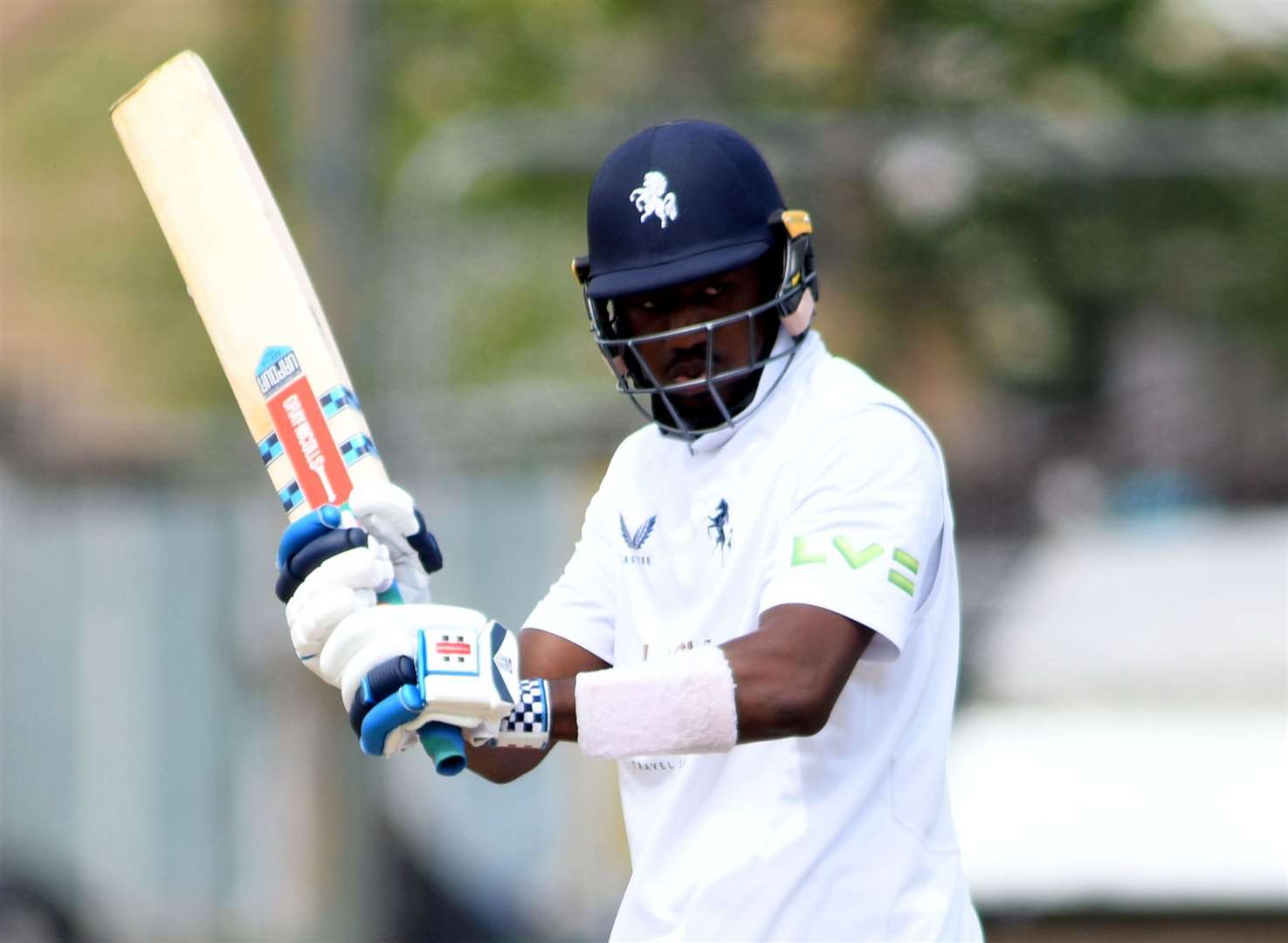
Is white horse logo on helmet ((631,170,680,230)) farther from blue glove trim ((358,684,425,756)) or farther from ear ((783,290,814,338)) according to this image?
blue glove trim ((358,684,425,756))

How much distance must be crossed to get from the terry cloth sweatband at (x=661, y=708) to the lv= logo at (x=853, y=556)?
0.56ft

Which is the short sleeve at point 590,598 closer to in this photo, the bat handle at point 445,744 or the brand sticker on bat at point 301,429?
the brand sticker on bat at point 301,429

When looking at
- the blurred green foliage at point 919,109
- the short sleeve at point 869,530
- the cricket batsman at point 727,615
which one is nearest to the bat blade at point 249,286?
the cricket batsman at point 727,615

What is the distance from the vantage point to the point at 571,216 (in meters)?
12.1

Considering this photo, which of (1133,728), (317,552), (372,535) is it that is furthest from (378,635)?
(1133,728)

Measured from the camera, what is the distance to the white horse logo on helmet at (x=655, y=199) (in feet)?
9.59

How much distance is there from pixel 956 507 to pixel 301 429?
539 cm

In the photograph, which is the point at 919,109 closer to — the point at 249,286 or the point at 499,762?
the point at 249,286

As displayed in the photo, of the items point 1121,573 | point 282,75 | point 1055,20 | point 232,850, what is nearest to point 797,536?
point 1121,573

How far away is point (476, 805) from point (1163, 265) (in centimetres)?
547

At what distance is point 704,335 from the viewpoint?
115 inches

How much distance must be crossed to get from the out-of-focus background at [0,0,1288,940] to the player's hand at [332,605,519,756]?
171 inches

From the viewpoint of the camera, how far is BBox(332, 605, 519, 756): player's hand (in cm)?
258

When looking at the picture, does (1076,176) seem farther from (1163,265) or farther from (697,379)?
(697,379)
